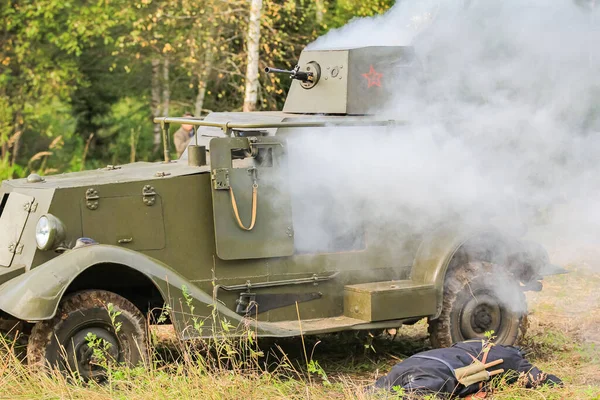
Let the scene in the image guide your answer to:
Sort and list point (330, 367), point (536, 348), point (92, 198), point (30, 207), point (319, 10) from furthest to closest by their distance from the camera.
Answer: point (319, 10) < point (536, 348) < point (330, 367) < point (30, 207) < point (92, 198)

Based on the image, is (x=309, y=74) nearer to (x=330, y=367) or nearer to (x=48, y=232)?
(x=330, y=367)

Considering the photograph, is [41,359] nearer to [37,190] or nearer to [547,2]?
[37,190]

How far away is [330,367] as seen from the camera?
7.80m

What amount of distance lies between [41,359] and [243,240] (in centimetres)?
167

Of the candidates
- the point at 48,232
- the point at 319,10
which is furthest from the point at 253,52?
the point at 48,232

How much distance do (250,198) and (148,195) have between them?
728mm

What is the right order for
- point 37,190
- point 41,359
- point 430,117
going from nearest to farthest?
1. point 41,359
2. point 37,190
3. point 430,117

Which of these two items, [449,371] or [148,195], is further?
[148,195]

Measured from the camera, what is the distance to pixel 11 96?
17.5 m

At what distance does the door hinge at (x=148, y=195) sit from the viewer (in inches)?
277

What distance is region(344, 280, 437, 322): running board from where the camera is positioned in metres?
7.36

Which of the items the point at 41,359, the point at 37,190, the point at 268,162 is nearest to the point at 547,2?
the point at 268,162

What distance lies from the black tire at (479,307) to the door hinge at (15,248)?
3.17m

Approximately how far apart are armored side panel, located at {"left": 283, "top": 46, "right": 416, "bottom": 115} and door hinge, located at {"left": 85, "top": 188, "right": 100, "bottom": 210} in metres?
2.07
